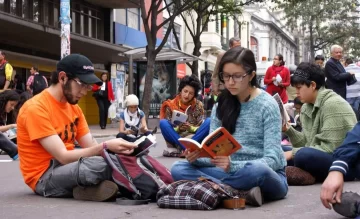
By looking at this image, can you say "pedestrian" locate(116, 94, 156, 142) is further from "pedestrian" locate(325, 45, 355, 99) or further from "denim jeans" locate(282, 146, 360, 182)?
"denim jeans" locate(282, 146, 360, 182)

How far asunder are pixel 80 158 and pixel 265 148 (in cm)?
155

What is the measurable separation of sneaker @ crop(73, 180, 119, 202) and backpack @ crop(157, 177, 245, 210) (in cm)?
51

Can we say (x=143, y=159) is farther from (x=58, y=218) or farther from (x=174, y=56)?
(x=174, y=56)

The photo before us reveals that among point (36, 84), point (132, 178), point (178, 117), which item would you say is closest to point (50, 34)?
point (36, 84)

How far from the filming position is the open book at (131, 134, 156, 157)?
18.4ft

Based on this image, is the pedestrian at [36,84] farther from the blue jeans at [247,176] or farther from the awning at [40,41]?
the blue jeans at [247,176]

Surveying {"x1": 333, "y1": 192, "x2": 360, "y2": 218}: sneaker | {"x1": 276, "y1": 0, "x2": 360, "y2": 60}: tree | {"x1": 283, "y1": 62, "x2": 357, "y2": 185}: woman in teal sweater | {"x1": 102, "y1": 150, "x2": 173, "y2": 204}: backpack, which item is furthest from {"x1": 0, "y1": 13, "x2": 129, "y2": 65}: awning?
{"x1": 276, "y1": 0, "x2": 360, "y2": 60}: tree

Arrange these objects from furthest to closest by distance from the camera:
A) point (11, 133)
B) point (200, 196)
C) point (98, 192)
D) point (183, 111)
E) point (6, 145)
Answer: point (11, 133) → point (183, 111) → point (6, 145) → point (98, 192) → point (200, 196)

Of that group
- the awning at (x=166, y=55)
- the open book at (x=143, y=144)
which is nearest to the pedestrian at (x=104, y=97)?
the awning at (x=166, y=55)

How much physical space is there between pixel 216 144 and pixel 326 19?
169 ft

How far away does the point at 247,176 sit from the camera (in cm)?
535

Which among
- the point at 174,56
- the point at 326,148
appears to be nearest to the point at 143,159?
the point at 326,148

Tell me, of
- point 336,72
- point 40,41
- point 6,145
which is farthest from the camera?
point 40,41

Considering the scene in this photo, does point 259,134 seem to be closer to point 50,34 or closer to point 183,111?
point 183,111
